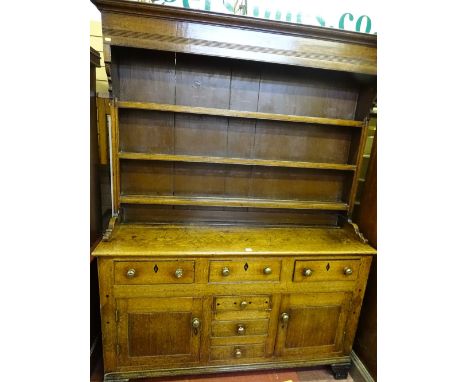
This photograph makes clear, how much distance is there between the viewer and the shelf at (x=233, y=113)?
4.86ft

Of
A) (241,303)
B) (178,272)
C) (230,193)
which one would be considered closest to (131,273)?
(178,272)

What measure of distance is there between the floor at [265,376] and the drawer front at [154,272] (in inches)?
29.0

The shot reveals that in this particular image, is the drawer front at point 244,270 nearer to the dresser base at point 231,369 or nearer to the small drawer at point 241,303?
the small drawer at point 241,303

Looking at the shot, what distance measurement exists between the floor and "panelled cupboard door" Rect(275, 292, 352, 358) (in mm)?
193

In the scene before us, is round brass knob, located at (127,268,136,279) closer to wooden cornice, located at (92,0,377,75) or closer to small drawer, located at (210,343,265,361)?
small drawer, located at (210,343,265,361)

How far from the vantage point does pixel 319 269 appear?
1.54m

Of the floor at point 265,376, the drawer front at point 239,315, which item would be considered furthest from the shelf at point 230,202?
the floor at point 265,376

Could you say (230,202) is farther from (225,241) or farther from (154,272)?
(154,272)

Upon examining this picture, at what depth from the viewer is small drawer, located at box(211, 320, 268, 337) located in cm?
153

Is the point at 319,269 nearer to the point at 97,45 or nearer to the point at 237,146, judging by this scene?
Answer: the point at 237,146

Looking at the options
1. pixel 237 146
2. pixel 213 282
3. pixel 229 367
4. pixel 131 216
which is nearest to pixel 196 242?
pixel 213 282

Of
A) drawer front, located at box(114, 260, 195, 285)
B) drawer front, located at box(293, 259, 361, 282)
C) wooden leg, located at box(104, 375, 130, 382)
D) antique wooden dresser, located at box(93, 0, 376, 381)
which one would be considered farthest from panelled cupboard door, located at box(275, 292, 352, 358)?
wooden leg, located at box(104, 375, 130, 382)

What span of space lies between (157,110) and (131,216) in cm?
72

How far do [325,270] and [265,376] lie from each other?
2.78 feet
